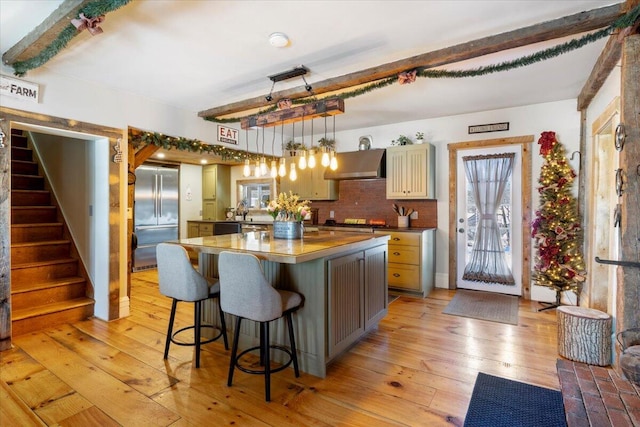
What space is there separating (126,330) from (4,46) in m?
2.78

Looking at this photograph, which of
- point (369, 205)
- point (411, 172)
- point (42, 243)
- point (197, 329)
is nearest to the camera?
point (197, 329)

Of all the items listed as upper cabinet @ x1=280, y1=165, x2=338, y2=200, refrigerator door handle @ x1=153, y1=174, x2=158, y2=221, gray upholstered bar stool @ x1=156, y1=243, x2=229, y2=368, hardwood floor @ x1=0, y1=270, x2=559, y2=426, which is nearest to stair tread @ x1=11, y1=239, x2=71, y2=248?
hardwood floor @ x1=0, y1=270, x2=559, y2=426

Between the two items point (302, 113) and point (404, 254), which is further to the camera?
point (404, 254)

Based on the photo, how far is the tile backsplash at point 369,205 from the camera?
5.23 metres

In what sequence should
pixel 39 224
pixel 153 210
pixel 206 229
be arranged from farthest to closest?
pixel 206 229 → pixel 153 210 → pixel 39 224

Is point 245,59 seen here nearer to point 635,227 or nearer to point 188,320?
point 188,320

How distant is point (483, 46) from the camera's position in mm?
2617

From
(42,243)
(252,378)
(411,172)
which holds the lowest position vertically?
(252,378)

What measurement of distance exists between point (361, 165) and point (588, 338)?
3.50 meters

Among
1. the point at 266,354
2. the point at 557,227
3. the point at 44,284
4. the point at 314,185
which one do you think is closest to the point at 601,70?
the point at 557,227

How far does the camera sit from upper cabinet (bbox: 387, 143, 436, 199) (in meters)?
4.90

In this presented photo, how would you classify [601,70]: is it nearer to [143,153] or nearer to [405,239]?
[405,239]

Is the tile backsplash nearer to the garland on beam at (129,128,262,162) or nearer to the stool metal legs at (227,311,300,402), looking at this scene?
the garland on beam at (129,128,262,162)

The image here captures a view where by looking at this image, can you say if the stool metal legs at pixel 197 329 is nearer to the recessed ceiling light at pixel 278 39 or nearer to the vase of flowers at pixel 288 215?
the vase of flowers at pixel 288 215
